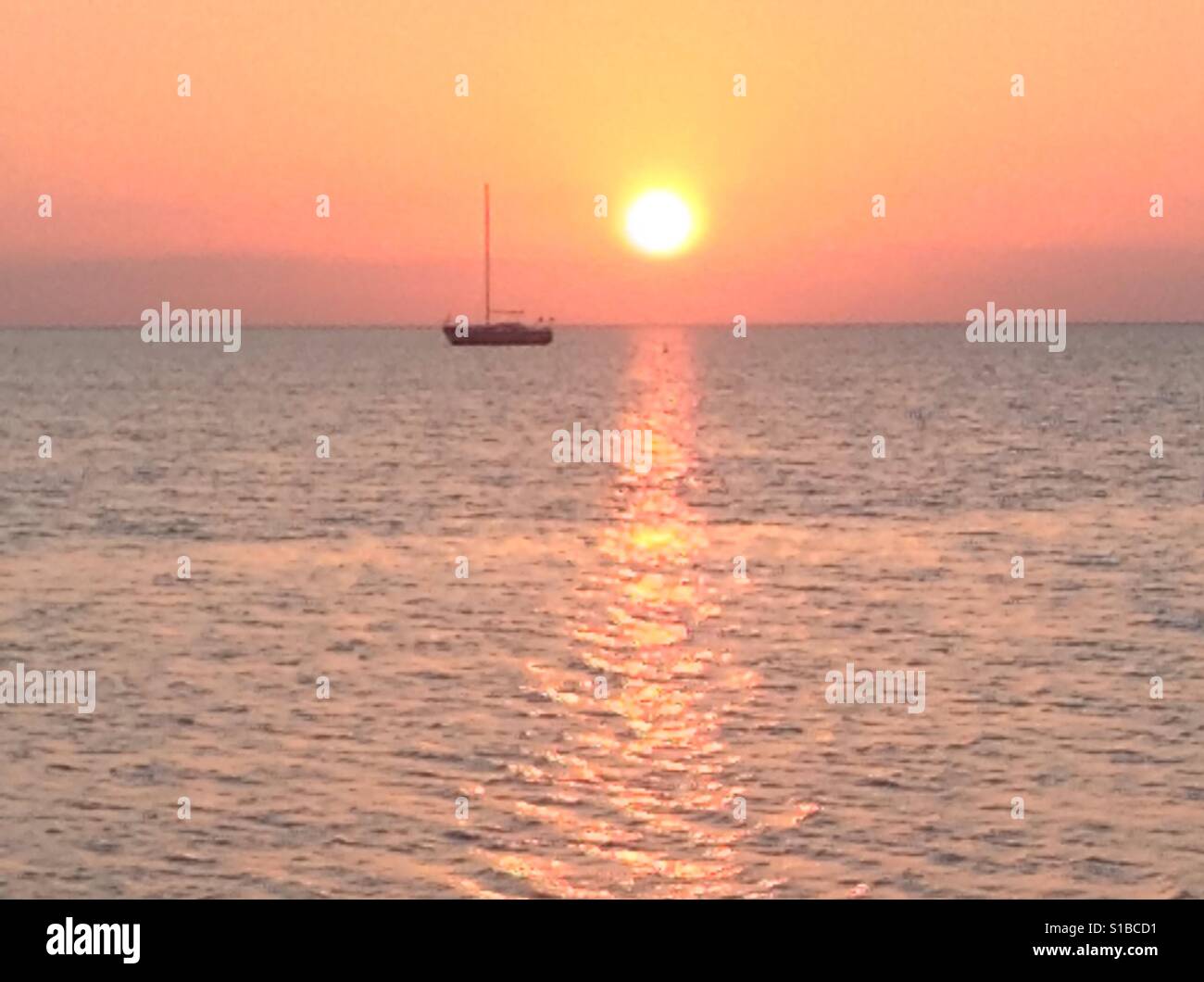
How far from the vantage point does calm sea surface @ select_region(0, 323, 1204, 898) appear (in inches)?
912

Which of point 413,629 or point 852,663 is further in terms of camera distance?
point 413,629

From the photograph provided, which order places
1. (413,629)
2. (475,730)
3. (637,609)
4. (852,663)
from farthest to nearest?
(637,609) → (413,629) → (852,663) → (475,730)

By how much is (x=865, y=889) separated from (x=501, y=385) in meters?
172

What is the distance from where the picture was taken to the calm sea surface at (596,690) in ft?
76.0

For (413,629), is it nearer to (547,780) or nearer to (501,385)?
(547,780)

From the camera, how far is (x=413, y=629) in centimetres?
3925

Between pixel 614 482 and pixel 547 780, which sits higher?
pixel 614 482

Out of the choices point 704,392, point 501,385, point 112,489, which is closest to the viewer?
point 112,489

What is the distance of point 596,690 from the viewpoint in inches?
1280

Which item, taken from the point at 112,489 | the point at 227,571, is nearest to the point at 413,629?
the point at 227,571

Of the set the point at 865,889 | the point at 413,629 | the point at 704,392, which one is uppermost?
the point at 704,392

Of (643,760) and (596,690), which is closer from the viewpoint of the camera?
(643,760)

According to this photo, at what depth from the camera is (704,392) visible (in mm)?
177750
